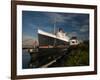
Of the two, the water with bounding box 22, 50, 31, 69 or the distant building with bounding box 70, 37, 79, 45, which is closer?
the water with bounding box 22, 50, 31, 69

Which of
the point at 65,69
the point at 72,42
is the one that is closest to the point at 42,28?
the point at 72,42

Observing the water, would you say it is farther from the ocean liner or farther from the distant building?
the distant building

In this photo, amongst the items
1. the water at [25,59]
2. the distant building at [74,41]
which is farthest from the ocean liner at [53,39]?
the water at [25,59]

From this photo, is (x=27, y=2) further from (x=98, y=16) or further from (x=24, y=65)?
(x=98, y=16)

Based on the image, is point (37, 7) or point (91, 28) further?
point (91, 28)

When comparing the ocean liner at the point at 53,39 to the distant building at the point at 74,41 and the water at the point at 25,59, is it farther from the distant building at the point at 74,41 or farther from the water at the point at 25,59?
the water at the point at 25,59

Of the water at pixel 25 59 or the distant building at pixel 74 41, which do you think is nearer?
the water at pixel 25 59

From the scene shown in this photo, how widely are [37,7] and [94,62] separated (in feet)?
2.65

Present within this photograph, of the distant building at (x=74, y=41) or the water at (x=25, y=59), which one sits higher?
the distant building at (x=74, y=41)

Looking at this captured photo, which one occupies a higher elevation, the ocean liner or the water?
the ocean liner

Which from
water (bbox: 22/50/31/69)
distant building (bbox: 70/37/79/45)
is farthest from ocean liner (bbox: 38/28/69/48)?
water (bbox: 22/50/31/69)

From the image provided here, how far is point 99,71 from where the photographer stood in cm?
200

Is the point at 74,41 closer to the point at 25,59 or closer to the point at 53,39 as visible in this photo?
the point at 53,39

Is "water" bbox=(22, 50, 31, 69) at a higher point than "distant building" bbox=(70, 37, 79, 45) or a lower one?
lower
